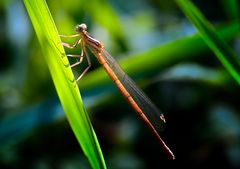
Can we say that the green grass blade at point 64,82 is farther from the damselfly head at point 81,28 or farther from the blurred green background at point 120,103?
the blurred green background at point 120,103

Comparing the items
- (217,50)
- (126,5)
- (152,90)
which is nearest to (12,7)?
(126,5)

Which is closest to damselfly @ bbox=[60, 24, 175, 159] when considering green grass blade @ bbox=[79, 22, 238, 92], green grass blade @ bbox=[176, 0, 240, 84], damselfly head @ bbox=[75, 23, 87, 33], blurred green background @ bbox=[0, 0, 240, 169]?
damselfly head @ bbox=[75, 23, 87, 33]

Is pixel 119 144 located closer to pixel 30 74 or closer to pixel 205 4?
pixel 30 74

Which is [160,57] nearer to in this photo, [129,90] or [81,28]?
[129,90]

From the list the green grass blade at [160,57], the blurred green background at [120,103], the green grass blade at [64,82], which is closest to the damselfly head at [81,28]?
the green grass blade at [160,57]

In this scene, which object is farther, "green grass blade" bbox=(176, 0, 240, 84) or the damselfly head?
the damselfly head

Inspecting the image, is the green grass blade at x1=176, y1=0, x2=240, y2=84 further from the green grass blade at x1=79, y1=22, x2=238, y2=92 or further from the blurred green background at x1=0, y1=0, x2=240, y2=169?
the blurred green background at x1=0, y1=0, x2=240, y2=169

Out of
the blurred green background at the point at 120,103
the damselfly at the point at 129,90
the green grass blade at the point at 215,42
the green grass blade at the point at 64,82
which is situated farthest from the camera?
the blurred green background at the point at 120,103
